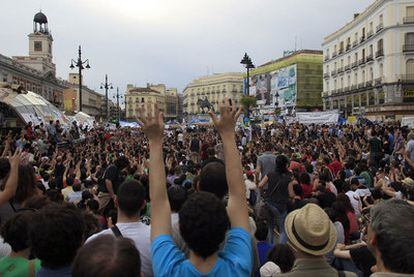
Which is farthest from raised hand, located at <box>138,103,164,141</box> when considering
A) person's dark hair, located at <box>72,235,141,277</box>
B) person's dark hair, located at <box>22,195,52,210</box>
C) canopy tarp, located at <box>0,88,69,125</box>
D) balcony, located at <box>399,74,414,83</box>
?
balcony, located at <box>399,74,414,83</box>

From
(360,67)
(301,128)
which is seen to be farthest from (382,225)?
(360,67)

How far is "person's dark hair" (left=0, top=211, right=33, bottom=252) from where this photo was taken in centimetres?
320

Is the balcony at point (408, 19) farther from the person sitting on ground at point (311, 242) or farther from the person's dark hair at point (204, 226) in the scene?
the person's dark hair at point (204, 226)

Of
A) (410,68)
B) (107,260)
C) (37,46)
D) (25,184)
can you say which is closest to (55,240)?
(107,260)

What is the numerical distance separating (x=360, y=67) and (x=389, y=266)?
58.7 metres

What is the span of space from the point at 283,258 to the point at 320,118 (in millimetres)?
27421

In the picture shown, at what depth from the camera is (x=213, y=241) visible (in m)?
2.39

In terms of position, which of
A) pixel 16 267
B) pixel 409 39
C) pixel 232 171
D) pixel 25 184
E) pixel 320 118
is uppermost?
pixel 409 39

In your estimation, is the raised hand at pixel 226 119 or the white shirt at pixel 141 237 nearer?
the raised hand at pixel 226 119

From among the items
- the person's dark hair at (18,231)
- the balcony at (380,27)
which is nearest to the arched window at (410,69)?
the balcony at (380,27)

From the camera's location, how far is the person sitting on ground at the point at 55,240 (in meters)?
2.68

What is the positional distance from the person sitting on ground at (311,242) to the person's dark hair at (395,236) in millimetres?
356

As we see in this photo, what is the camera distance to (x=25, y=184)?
15.4 feet

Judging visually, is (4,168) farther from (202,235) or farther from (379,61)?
(379,61)
